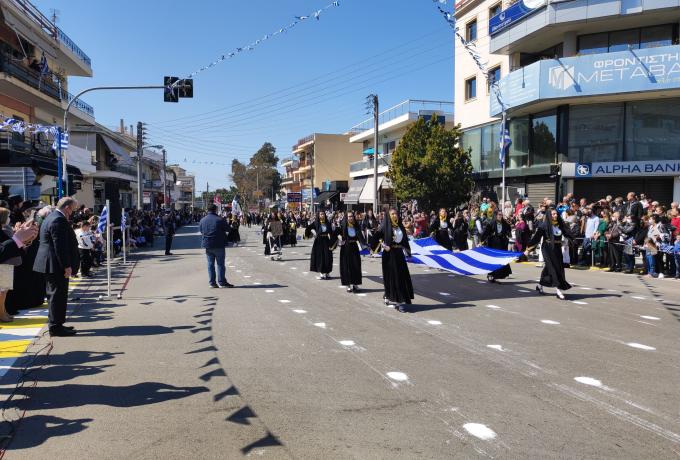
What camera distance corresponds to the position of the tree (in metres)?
26.3

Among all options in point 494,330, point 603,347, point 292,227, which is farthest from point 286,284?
point 292,227


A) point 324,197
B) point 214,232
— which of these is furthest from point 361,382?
point 324,197

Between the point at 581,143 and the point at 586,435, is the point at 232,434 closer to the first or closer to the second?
the point at 586,435

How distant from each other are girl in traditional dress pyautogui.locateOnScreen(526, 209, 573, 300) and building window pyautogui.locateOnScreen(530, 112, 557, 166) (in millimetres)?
14798

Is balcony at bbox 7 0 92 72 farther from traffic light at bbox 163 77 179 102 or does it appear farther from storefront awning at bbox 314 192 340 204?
storefront awning at bbox 314 192 340 204

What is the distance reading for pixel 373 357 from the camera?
6391 millimetres

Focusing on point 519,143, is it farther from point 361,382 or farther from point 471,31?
point 361,382

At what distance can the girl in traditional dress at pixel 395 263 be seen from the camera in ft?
30.9

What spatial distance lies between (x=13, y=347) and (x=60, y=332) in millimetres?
694

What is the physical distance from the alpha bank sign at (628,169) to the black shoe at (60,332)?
2144 centimetres

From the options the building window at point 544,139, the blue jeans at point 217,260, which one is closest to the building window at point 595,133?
the building window at point 544,139

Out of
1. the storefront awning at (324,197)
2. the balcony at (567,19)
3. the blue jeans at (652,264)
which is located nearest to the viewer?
the blue jeans at (652,264)

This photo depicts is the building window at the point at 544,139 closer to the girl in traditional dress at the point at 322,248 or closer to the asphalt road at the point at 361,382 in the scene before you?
the girl in traditional dress at the point at 322,248

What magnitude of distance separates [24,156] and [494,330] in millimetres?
22610
